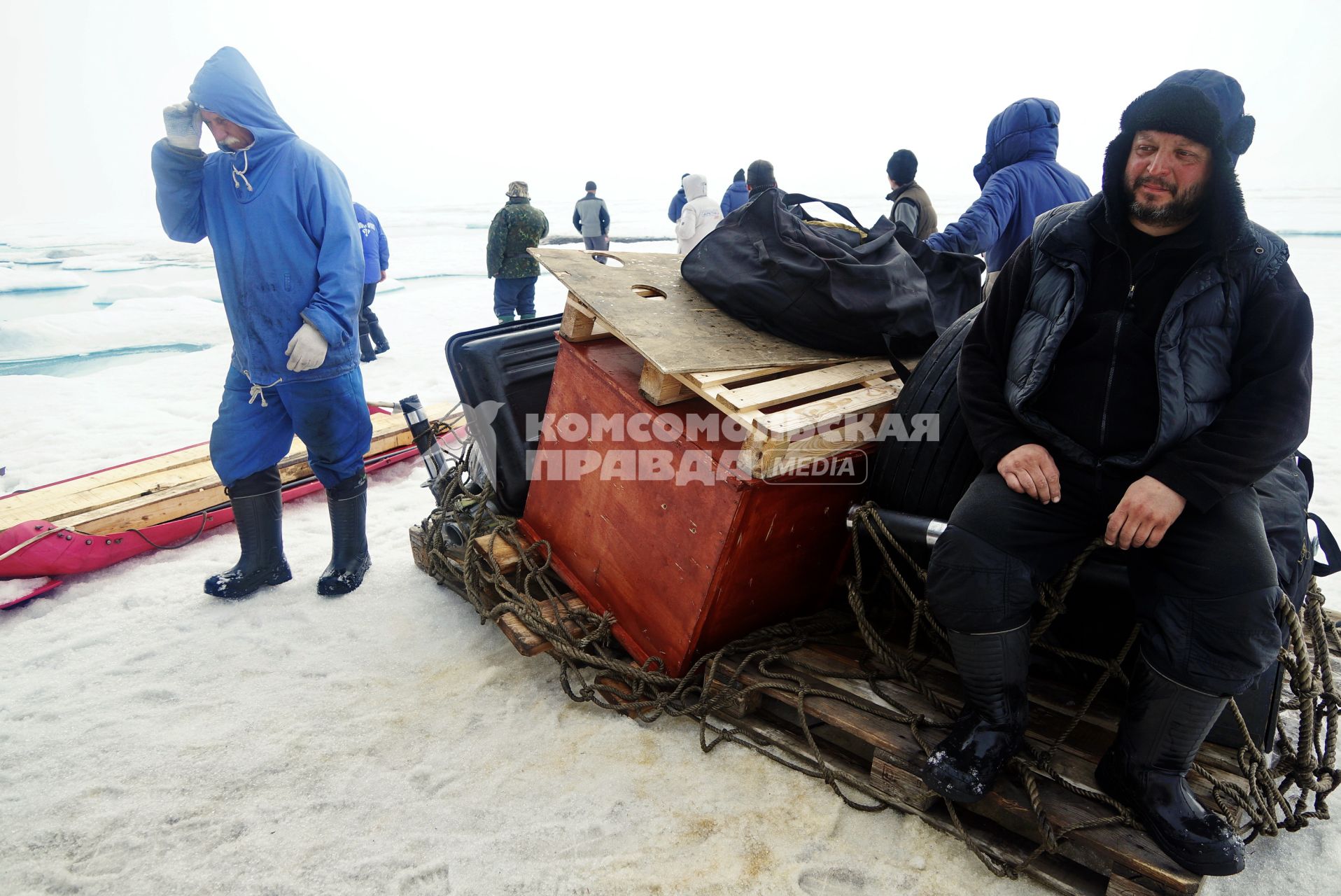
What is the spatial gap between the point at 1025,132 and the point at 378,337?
6.58 meters

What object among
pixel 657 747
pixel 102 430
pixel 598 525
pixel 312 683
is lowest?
pixel 102 430

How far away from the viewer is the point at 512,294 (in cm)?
823

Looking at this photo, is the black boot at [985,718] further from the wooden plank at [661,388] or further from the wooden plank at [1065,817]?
the wooden plank at [661,388]

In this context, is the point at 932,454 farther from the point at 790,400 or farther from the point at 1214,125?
the point at 1214,125

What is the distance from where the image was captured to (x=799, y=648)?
2.50 meters

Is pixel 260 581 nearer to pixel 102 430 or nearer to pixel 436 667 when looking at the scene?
pixel 436 667

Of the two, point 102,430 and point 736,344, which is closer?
point 736,344

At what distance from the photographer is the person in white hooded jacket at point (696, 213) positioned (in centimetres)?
763

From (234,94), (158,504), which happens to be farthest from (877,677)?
(158,504)

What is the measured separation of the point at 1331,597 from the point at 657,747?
9.81ft

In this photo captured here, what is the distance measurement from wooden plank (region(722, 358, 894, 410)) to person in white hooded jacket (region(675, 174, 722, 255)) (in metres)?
5.29

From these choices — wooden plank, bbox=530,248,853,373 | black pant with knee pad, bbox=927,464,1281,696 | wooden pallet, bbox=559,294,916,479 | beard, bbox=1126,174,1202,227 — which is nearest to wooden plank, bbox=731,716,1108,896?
black pant with knee pad, bbox=927,464,1281,696

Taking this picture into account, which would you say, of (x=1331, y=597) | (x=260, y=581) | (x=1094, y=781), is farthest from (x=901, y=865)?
(x=260, y=581)

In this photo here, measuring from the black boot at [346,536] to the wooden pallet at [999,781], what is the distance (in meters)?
1.91
